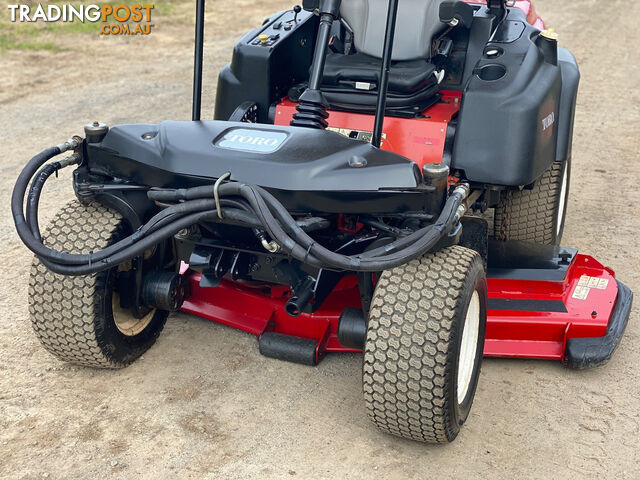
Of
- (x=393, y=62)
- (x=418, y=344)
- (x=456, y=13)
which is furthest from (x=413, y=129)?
(x=418, y=344)

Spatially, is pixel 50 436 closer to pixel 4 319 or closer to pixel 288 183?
pixel 4 319

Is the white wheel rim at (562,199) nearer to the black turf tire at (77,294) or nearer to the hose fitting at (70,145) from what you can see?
the black turf tire at (77,294)

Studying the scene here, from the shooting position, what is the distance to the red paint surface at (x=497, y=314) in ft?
12.2

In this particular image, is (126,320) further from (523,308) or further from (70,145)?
(523,308)

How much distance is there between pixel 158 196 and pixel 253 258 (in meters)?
0.62

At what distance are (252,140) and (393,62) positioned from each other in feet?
4.05

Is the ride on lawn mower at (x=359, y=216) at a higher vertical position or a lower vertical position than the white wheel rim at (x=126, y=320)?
higher

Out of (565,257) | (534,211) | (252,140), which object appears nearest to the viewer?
(252,140)

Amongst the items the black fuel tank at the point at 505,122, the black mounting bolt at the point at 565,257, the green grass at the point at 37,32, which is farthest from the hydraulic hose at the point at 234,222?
the green grass at the point at 37,32

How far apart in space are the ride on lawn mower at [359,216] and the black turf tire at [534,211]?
0.04 ft

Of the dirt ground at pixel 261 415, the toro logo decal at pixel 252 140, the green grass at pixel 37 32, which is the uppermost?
the toro logo decal at pixel 252 140

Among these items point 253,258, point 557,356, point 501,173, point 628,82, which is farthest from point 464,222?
point 628,82

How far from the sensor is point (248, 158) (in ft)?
9.86
